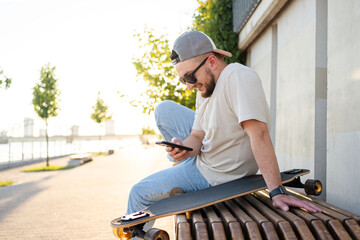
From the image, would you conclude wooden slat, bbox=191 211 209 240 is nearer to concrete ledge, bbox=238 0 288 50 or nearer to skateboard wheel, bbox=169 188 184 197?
skateboard wheel, bbox=169 188 184 197

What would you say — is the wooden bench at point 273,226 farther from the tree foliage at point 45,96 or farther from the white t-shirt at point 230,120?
the tree foliage at point 45,96

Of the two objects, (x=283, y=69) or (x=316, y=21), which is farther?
(x=283, y=69)

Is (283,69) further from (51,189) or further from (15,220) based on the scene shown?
(51,189)

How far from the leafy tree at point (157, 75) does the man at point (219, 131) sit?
15.9ft

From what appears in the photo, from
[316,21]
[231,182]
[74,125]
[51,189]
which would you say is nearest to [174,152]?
[231,182]

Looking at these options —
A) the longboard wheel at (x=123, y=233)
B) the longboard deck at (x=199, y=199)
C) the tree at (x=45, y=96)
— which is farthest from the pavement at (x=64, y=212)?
the tree at (x=45, y=96)

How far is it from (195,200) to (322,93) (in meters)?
1.95

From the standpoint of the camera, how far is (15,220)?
4.88 metres

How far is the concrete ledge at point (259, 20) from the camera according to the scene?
438cm

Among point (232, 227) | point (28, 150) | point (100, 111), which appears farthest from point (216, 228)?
point (100, 111)

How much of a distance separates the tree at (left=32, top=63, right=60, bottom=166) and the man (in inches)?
722

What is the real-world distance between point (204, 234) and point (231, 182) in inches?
29.4

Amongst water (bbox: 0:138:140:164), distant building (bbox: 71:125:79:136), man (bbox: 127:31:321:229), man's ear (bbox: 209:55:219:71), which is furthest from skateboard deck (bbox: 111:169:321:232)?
distant building (bbox: 71:125:79:136)

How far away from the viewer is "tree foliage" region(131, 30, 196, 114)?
7.44 m
